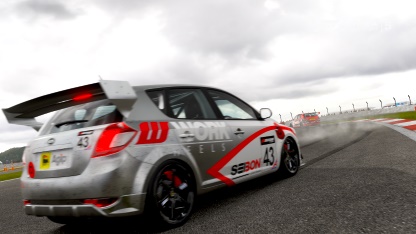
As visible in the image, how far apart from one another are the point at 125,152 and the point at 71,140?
0.56 m

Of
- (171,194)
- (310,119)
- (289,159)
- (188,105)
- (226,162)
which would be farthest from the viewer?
(310,119)

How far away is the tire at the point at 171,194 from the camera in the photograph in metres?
3.17

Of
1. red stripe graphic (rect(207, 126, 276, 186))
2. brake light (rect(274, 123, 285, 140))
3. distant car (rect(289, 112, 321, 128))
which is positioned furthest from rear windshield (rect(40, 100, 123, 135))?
distant car (rect(289, 112, 321, 128))

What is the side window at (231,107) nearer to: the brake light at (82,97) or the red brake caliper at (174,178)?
the red brake caliper at (174,178)

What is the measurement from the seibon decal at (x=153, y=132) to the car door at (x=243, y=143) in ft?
2.64

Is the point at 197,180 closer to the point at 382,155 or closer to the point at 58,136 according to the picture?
the point at 58,136

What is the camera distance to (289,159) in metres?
5.54

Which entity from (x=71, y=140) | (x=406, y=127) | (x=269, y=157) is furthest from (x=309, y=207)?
(x=406, y=127)

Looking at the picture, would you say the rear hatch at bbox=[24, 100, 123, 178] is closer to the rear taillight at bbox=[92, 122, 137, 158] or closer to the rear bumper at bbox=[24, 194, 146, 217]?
the rear taillight at bbox=[92, 122, 137, 158]

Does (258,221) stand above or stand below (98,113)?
below

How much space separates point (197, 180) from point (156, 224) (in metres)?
0.68

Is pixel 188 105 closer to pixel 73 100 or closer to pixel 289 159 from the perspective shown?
pixel 73 100

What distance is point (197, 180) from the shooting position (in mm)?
3668

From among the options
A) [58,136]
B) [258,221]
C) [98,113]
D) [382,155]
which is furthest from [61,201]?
[382,155]
